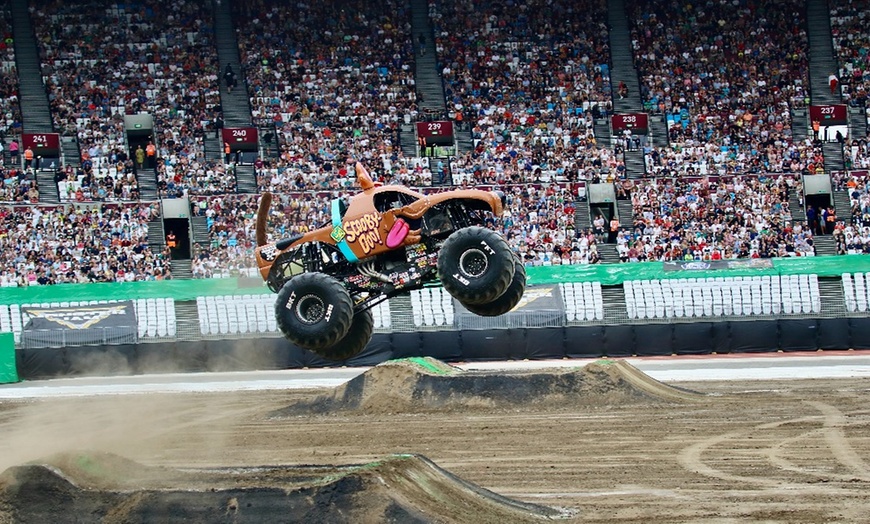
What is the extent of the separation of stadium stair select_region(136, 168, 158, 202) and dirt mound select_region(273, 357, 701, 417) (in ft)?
62.8

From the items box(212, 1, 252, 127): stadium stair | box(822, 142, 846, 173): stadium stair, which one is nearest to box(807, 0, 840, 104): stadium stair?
box(822, 142, 846, 173): stadium stair

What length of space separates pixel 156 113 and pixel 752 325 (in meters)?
24.9

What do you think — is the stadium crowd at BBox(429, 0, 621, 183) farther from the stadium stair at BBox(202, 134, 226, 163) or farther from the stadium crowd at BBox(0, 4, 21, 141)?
the stadium crowd at BBox(0, 4, 21, 141)

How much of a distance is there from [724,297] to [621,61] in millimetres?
17195

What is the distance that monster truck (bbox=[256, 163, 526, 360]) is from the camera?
15.8 m

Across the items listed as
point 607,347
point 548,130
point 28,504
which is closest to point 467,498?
point 28,504

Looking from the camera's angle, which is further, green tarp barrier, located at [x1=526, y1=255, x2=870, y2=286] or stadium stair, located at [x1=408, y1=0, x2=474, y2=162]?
stadium stair, located at [x1=408, y1=0, x2=474, y2=162]

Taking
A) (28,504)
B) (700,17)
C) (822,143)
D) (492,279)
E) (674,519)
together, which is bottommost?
(674,519)

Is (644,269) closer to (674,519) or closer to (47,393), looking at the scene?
(47,393)

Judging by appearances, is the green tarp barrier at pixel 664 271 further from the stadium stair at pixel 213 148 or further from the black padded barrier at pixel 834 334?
the stadium stair at pixel 213 148

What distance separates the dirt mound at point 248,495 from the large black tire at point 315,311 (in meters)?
3.00

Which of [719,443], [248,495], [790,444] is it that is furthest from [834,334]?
[248,495]

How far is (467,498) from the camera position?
45.9 ft

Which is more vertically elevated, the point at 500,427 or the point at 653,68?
the point at 653,68
